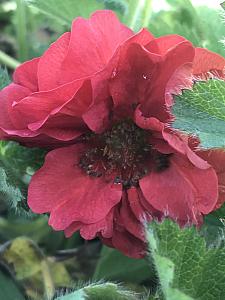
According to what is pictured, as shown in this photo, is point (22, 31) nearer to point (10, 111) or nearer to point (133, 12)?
point (133, 12)

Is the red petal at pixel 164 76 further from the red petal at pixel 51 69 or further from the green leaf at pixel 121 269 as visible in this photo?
the green leaf at pixel 121 269

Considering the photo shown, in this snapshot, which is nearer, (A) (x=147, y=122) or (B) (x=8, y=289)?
(A) (x=147, y=122)

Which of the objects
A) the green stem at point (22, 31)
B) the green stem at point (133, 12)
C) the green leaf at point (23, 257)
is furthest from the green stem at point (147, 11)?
the green leaf at point (23, 257)

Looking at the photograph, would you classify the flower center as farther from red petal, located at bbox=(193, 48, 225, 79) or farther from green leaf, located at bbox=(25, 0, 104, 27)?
green leaf, located at bbox=(25, 0, 104, 27)

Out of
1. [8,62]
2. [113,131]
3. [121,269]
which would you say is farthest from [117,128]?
[8,62]

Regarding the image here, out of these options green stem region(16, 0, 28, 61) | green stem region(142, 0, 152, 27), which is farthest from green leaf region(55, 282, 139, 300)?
green stem region(16, 0, 28, 61)

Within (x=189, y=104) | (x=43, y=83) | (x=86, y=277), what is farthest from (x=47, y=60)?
(x=86, y=277)

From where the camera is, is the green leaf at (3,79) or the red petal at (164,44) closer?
the red petal at (164,44)

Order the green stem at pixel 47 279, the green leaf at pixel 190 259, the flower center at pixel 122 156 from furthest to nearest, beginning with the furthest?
1. the green stem at pixel 47 279
2. the flower center at pixel 122 156
3. the green leaf at pixel 190 259
